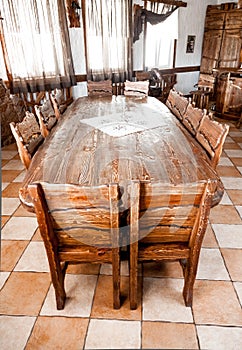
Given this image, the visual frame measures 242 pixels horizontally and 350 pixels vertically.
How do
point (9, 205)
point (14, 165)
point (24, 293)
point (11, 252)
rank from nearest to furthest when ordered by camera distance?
point (24, 293), point (11, 252), point (9, 205), point (14, 165)

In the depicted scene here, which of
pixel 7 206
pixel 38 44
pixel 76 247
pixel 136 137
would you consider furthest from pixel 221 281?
pixel 38 44

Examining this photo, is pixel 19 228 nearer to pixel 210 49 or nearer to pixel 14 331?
pixel 14 331

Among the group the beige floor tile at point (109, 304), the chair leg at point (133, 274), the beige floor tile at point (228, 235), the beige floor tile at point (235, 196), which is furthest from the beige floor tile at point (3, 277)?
the beige floor tile at point (235, 196)

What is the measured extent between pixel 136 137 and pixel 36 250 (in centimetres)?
112

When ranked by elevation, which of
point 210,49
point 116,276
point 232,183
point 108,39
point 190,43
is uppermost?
point 108,39

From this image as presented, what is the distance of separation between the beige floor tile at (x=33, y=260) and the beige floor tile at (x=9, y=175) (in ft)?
4.08

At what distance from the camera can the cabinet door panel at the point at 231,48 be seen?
206 inches

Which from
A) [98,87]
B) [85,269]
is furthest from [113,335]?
[98,87]

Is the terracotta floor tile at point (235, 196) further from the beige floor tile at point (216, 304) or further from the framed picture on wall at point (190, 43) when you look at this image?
the framed picture on wall at point (190, 43)

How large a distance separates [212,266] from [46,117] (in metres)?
1.77

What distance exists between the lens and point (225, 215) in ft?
7.71

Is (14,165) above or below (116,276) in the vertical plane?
below

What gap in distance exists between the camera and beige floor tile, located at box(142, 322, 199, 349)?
4.39ft

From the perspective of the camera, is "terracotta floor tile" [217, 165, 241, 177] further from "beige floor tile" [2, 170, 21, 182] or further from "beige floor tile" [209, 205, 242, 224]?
"beige floor tile" [2, 170, 21, 182]
